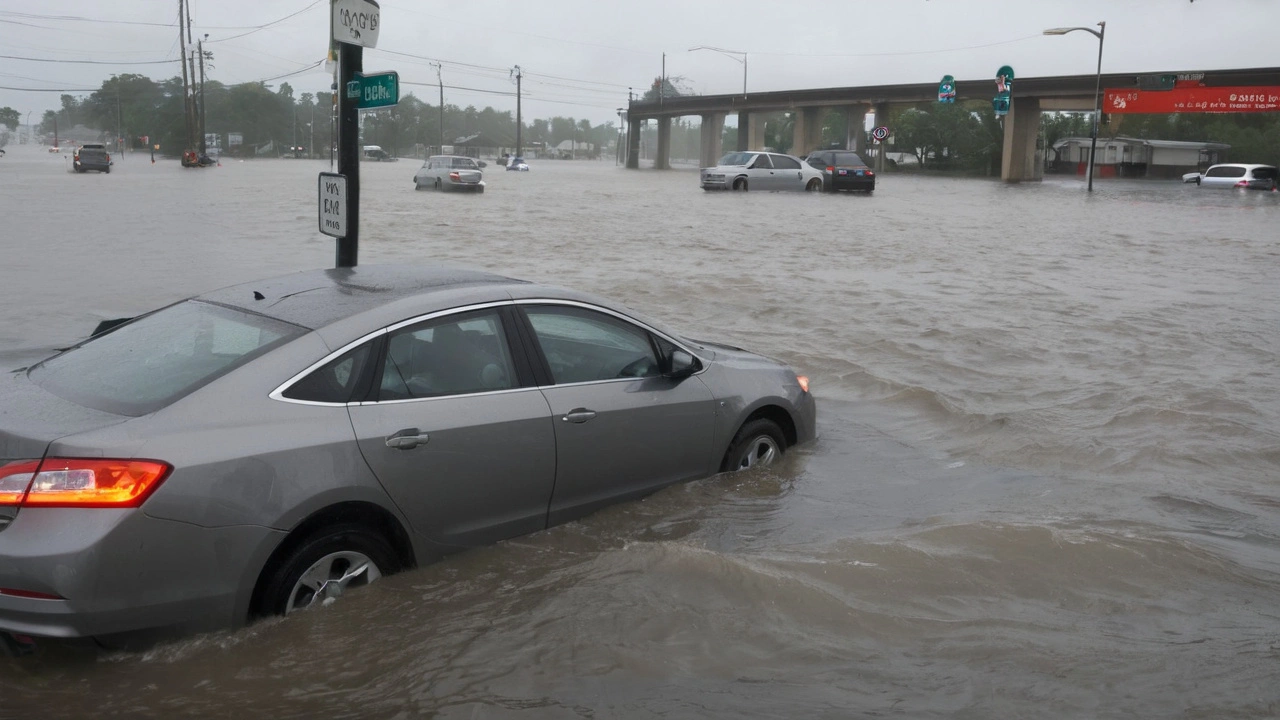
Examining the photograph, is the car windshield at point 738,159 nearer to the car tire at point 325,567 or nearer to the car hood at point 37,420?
the car tire at point 325,567

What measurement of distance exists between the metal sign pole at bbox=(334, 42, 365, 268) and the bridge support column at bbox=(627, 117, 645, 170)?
89.1 metres

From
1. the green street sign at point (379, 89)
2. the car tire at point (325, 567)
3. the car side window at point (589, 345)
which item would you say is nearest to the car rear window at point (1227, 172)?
the green street sign at point (379, 89)

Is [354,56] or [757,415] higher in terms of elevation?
[354,56]

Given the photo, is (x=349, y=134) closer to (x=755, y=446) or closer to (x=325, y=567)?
(x=755, y=446)

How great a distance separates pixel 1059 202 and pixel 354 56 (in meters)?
34.2

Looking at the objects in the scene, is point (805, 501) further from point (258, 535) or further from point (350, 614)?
point (258, 535)

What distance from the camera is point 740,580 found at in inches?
193

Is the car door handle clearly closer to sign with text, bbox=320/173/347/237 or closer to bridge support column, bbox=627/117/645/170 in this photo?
sign with text, bbox=320/173/347/237

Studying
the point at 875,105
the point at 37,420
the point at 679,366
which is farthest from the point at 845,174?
the point at 37,420

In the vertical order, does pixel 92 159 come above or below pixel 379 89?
below

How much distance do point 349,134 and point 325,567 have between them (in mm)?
4358

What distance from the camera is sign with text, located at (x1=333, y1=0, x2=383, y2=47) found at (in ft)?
24.7

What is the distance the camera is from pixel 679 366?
18.8 feet

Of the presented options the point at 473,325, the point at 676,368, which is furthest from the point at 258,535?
the point at 676,368
